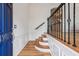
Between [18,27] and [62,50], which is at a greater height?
[18,27]

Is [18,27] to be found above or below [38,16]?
below

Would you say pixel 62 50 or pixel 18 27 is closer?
pixel 62 50

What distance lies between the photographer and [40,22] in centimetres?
955

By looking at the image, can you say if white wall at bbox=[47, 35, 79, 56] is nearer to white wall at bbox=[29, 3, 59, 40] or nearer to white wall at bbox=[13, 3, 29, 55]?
white wall at bbox=[13, 3, 29, 55]

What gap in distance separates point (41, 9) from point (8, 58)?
27.6 feet

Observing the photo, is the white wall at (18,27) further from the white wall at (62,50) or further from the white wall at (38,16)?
the white wall at (38,16)

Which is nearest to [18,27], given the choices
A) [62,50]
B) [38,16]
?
[62,50]

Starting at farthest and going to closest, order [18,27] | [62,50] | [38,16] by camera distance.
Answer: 1. [38,16]
2. [18,27]
3. [62,50]

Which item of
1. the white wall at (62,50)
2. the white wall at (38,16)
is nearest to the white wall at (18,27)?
the white wall at (62,50)

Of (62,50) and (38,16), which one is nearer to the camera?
(62,50)

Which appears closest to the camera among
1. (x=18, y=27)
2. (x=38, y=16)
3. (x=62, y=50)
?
(x=62, y=50)

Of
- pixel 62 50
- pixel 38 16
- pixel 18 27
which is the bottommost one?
pixel 62 50

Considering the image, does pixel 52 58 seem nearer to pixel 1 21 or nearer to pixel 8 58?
pixel 8 58

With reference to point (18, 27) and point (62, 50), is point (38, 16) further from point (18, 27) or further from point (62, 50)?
point (62, 50)
